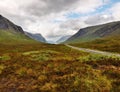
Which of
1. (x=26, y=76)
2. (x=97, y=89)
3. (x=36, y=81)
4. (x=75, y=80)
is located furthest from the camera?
(x=26, y=76)

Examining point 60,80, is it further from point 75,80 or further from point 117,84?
point 117,84

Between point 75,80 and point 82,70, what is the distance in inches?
81.7

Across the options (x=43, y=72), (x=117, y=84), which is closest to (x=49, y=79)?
(x=43, y=72)

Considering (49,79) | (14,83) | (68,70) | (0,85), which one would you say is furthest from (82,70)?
(0,85)

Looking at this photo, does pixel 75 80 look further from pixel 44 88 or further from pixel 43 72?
pixel 43 72

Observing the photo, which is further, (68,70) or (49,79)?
(68,70)

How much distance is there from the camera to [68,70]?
1585 cm

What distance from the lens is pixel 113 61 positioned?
62.9 feet

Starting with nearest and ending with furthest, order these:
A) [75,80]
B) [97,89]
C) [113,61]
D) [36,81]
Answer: [97,89] < [75,80] < [36,81] < [113,61]

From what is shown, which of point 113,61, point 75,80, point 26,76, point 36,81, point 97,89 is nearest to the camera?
point 97,89

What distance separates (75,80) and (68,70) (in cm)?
287

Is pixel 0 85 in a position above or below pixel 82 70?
below

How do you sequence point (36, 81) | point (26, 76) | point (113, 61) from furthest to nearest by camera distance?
point (113, 61) < point (26, 76) < point (36, 81)

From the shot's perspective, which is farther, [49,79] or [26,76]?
[26,76]
